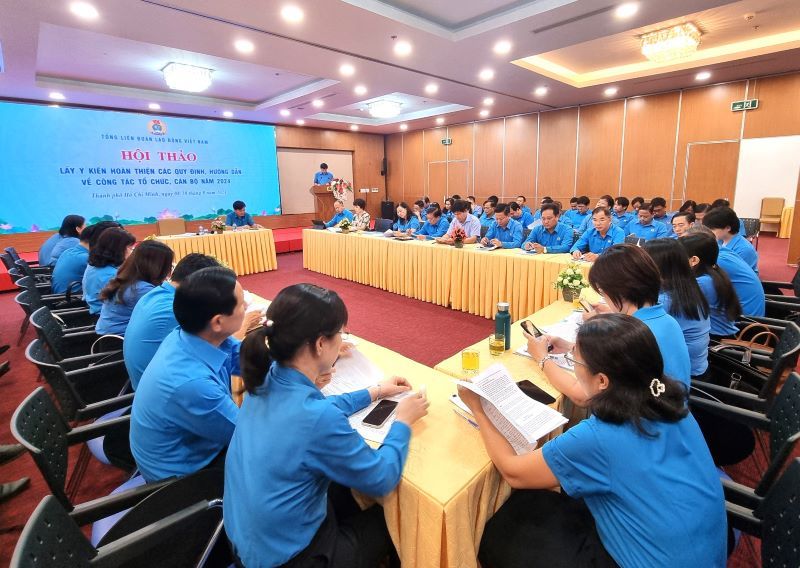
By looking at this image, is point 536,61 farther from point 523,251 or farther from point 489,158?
point 489,158

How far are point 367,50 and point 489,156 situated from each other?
238 inches

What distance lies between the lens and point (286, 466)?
959 millimetres

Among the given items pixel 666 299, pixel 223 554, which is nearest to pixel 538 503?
pixel 223 554

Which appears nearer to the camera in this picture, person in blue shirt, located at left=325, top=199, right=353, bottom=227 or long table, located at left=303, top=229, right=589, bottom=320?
long table, located at left=303, top=229, right=589, bottom=320

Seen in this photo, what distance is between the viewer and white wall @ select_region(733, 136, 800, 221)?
271 inches

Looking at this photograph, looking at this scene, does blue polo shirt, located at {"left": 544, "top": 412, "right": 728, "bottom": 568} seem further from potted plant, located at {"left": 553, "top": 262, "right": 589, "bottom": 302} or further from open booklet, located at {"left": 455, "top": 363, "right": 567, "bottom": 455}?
potted plant, located at {"left": 553, "top": 262, "right": 589, "bottom": 302}

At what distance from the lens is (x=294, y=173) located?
10.5 metres

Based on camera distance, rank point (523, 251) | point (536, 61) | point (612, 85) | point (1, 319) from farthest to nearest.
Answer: point (612, 85) → point (536, 61) → point (1, 319) → point (523, 251)

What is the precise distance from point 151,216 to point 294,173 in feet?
11.6

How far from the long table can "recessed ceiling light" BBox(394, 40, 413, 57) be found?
227cm

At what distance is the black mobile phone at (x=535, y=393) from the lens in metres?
1.47

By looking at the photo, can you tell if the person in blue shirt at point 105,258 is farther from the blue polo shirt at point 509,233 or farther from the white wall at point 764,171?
the white wall at point 764,171

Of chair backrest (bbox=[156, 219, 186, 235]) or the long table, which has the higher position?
chair backrest (bbox=[156, 219, 186, 235])

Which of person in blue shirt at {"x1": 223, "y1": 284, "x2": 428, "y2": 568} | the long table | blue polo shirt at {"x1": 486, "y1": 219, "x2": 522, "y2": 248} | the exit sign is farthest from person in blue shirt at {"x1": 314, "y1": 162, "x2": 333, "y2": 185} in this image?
person in blue shirt at {"x1": 223, "y1": 284, "x2": 428, "y2": 568}
